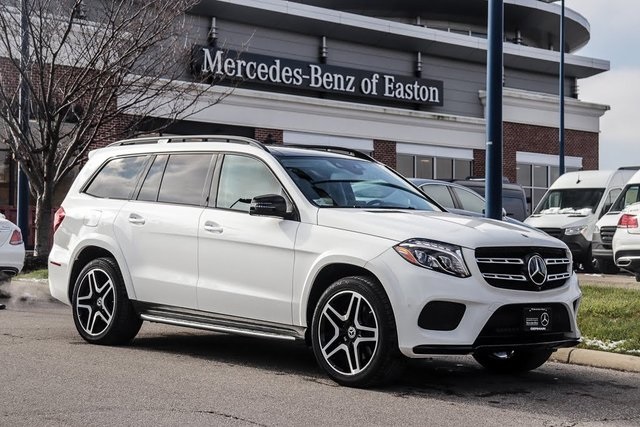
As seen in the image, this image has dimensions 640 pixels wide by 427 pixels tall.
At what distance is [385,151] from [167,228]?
2693 centimetres

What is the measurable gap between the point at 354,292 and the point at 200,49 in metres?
24.6

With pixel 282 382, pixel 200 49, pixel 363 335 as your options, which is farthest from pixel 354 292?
pixel 200 49

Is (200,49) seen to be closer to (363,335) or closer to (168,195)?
(168,195)

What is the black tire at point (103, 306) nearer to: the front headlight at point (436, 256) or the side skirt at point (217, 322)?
the side skirt at point (217, 322)

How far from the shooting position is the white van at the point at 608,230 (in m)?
18.3

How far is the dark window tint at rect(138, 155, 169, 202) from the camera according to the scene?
28.9 feet

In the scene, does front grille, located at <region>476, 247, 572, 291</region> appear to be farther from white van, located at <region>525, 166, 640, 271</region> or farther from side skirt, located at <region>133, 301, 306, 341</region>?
white van, located at <region>525, 166, 640, 271</region>

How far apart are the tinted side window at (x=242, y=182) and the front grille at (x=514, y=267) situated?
186cm

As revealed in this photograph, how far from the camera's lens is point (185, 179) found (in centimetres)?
856

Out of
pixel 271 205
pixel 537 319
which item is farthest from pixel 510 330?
pixel 271 205

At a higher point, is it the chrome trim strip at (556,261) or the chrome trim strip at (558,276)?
the chrome trim strip at (556,261)

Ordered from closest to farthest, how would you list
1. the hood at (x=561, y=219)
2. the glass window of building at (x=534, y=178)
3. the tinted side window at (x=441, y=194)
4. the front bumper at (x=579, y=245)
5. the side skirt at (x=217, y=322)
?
the side skirt at (x=217, y=322), the tinted side window at (x=441, y=194), the front bumper at (x=579, y=245), the hood at (x=561, y=219), the glass window of building at (x=534, y=178)

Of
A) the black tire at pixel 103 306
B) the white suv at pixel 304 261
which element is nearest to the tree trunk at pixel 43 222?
the white suv at pixel 304 261

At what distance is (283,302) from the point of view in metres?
7.40
